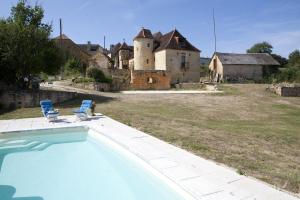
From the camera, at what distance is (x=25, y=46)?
21.8 metres

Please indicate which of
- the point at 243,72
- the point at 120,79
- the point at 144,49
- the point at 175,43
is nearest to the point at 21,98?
the point at 120,79

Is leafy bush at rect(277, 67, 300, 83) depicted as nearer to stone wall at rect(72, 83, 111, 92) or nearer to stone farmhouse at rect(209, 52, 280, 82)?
stone farmhouse at rect(209, 52, 280, 82)

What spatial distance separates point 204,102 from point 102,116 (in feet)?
32.5

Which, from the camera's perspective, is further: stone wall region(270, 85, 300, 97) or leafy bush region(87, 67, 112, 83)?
leafy bush region(87, 67, 112, 83)

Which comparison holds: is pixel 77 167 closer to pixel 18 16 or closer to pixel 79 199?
pixel 79 199

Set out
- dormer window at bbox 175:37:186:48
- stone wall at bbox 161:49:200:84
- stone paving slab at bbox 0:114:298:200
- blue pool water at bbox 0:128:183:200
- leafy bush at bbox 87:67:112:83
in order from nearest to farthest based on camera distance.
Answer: stone paving slab at bbox 0:114:298:200, blue pool water at bbox 0:128:183:200, leafy bush at bbox 87:67:112:83, stone wall at bbox 161:49:200:84, dormer window at bbox 175:37:186:48

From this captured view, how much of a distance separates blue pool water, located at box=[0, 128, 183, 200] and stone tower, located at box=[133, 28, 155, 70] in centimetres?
3533

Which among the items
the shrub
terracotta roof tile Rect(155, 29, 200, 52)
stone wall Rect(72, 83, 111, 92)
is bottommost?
stone wall Rect(72, 83, 111, 92)

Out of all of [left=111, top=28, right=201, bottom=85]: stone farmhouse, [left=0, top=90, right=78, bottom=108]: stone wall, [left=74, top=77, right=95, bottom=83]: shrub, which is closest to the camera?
[left=0, top=90, right=78, bottom=108]: stone wall

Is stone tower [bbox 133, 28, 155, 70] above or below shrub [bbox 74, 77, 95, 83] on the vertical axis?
above

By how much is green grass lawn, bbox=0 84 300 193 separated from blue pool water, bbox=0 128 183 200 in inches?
80.8

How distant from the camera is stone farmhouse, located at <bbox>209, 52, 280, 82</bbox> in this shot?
49.4 m

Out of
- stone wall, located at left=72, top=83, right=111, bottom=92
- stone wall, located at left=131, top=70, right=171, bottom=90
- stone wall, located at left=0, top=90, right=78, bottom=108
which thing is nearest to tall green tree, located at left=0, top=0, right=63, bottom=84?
stone wall, located at left=0, top=90, right=78, bottom=108

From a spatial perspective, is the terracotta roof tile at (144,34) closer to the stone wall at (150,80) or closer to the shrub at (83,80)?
the stone wall at (150,80)
